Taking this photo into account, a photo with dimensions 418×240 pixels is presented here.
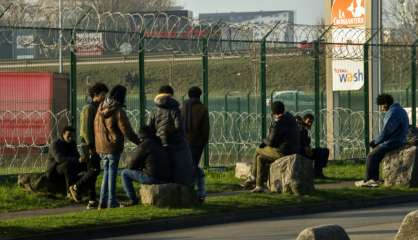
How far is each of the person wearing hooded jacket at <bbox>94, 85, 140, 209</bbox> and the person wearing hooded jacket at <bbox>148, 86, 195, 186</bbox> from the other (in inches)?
16.9

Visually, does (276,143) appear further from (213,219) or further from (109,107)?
(109,107)

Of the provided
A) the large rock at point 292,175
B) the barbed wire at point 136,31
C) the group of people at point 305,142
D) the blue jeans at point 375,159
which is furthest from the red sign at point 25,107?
the blue jeans at point 375,159

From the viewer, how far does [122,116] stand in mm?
18703

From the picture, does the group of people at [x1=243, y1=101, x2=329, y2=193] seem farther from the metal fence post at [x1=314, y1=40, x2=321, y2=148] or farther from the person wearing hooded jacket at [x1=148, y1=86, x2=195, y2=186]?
the metal fence post at [x1=314, y1=40, x2=321, y2=148]

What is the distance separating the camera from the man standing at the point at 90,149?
1939 cm

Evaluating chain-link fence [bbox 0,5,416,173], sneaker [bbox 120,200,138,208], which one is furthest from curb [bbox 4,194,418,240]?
chain-link fence [bbox 0,5,416,173]

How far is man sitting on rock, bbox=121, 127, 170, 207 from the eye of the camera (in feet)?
61.8

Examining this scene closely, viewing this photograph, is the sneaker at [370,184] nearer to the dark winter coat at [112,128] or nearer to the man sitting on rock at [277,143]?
the man sitting on rock at [277,143]

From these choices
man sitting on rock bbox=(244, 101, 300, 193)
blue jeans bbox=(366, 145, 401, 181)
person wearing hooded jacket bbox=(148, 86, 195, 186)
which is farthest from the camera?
blue jeans bbox=(366, 145, 401, 181)

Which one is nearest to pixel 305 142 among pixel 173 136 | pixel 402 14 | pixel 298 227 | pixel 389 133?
pixel 389 133

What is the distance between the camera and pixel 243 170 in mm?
23875

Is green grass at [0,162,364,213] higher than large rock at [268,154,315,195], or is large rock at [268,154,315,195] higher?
large rock at [268,154,315,195]

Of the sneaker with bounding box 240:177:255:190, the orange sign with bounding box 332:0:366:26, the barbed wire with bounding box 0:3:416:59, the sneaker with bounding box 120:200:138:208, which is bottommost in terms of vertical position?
the sneaker with bounding box 120:200:138:208

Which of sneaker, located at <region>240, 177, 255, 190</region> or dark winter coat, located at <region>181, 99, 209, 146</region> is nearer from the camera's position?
dark winter coat, located at <region>181, 99, 209, 146</region>
